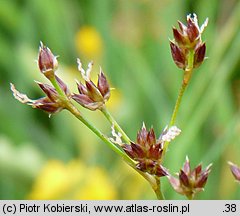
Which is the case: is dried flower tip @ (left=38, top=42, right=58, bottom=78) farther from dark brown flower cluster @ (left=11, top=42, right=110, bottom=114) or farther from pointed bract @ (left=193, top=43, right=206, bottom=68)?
pointed bract @ (left=193, top=43, right=206, bottom=68)

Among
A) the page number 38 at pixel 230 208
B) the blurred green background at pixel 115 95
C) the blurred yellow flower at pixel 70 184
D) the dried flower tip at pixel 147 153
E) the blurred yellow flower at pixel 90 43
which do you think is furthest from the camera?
the blurred yellow flower at pixel 90 43

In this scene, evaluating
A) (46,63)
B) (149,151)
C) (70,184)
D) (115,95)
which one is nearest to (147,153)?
(149,151)

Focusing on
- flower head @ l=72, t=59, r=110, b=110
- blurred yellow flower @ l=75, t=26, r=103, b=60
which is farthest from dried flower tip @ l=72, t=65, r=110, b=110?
blurred yellow flower @ l=75, t=26, r=103, b=60

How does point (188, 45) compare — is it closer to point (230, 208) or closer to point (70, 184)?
point (230, 208)

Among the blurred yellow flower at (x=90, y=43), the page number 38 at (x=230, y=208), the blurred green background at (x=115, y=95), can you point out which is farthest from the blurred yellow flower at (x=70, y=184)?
the page number 38 at (x=230, y=208)

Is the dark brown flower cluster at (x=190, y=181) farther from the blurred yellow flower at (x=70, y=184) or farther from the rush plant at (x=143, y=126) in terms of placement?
the blurred yellow flower at (x=70, y=184)


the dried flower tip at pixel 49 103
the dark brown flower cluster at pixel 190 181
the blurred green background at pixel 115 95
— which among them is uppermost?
the blurred green background at pixel 115 95

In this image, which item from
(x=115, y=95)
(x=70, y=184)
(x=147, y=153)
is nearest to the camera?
(x=147, y=153)

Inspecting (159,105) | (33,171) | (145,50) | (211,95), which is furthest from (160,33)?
(33,171)
